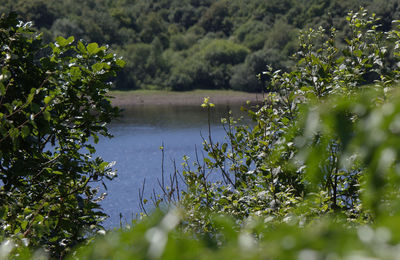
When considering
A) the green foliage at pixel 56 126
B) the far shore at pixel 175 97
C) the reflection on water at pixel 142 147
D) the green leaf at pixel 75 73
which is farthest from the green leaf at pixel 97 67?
the far shore at pixel 175 97

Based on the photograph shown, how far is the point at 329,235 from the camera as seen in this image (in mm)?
823

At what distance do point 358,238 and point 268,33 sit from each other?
343 feet

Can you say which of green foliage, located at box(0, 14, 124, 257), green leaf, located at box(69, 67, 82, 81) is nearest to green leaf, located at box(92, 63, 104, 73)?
green foliage, located at box(0, 14, 124, 257)

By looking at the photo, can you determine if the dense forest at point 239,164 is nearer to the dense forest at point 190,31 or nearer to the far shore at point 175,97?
the dense forest at point 190,31

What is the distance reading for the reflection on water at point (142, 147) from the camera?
19483mm

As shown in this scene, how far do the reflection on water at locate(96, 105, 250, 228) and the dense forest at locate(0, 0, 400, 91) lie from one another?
2234 cm

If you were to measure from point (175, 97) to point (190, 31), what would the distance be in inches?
1740

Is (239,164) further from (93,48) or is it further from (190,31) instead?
(190,31)

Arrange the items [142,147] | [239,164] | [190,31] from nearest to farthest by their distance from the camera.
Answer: [239,164]
[142,147]
[190,31]

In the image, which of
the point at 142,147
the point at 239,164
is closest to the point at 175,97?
the point at 142,147

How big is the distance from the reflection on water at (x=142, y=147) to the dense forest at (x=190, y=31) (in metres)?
22.3

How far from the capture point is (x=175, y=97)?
76875 mm

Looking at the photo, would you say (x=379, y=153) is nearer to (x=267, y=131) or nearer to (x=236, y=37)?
(x=267, y=131)

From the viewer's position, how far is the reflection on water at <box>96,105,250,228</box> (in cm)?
1948
